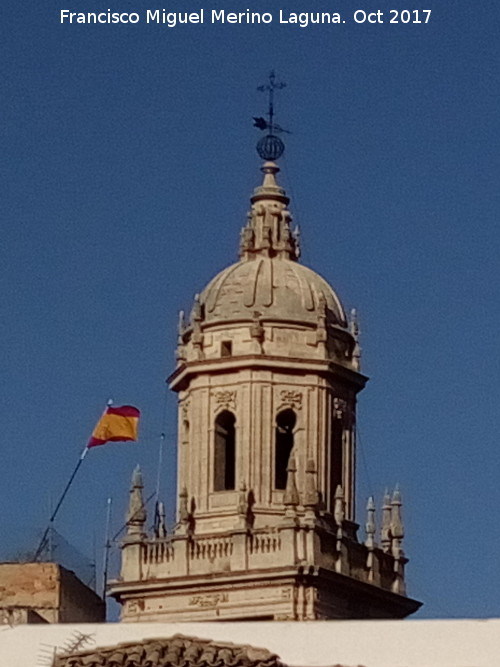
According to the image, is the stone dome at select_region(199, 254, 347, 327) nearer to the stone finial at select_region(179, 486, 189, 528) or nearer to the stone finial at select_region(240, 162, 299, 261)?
the stone finial at select_region(240, 162, 299, 261)

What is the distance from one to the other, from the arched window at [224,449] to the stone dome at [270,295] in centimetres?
193

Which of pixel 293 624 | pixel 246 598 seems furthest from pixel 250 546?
pixel 293 624

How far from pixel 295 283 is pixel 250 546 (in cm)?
539

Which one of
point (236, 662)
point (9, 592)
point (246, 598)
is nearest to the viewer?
point (236, 662)

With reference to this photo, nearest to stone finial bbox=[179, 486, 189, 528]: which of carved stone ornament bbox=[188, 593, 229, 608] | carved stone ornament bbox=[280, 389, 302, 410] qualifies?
carved stone ornament bbox=[188, 593, 229, 608]

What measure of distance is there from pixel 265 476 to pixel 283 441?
87 centimetres

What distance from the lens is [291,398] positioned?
65750 millimetres

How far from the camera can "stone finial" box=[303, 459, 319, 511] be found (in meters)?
64.6

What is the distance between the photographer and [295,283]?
221 feet

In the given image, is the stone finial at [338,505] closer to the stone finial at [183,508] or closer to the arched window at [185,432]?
the stone finial at [183,508]

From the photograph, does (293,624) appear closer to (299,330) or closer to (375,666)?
(375,666)

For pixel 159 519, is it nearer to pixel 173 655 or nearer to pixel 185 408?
pixel 185 408

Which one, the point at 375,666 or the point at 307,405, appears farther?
the point at 307,405

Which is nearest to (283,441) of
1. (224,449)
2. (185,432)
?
(224,449)
